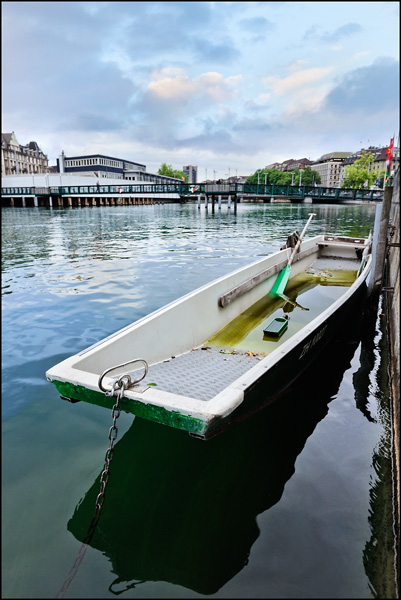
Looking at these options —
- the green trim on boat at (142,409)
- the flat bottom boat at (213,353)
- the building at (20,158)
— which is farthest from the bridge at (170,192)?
the green trim on boat at (142,409)

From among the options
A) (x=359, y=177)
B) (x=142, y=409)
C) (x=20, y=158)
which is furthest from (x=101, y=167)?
(x=142, y=409)

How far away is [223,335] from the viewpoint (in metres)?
5.59

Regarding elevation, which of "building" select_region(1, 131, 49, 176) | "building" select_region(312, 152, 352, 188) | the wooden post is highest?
"building" select_region(312, 152, 352, 188)

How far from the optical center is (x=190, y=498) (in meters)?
3.08

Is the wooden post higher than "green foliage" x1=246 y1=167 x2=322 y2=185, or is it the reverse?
"green foliage" x1=246 y1=167 x2=322 y2=185

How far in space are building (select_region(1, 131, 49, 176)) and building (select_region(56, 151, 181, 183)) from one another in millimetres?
6016

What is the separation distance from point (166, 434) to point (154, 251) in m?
12.8

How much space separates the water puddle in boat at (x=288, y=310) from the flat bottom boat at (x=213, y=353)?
2cm

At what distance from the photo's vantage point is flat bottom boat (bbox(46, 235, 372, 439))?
276 centimetres

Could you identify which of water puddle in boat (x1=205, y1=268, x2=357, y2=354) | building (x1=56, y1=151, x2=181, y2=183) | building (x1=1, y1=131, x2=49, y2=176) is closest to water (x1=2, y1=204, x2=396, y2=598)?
water puddle in boat (x1=205, y1=268, x2=357, y2=354)

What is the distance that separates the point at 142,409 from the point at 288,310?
4.73 m

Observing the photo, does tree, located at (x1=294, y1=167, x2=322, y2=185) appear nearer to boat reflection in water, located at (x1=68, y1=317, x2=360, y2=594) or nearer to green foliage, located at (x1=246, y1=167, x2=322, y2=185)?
green foliage, located at (x1=246, y1=167, x2=322, y2=185)

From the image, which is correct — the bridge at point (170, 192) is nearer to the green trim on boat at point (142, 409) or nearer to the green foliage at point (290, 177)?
the green trim on boat at point (142, 409)

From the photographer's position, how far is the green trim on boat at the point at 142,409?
2570 mm
